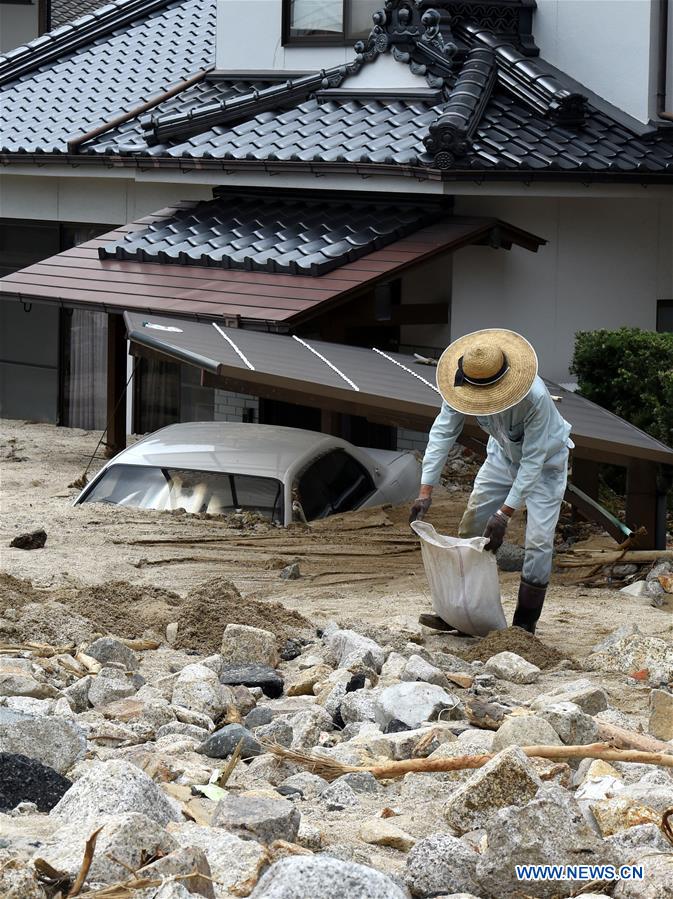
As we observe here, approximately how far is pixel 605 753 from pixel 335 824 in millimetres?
1130

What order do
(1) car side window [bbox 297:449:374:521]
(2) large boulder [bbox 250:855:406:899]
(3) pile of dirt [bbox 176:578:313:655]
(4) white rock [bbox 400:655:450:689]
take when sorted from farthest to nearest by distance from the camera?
1. (1) car side window [bbox 297:449:374:521]
2. (3) pile of dirt [bbox 176:578:313:655]
3. (4) white rock [bbox 400:655:450:689]
4. (2) large boulder [bbox 250:855:406:899]

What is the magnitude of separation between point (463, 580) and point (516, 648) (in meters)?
0.51

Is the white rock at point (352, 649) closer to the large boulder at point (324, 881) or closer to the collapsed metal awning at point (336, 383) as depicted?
the collapsed metal awning at point (336, 383)

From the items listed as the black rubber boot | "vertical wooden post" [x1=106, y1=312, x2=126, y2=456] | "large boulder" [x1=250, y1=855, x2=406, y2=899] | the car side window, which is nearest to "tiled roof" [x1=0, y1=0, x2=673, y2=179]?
"vertical wooden post" [x1=106, y1=312, x2=126, y2=456]

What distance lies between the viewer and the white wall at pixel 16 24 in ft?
79.5

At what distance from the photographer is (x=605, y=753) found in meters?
5.11

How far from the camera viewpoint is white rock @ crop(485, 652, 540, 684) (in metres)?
6.94

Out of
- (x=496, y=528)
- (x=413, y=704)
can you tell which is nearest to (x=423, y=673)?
(x=413, y=704)

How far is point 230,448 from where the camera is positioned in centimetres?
1101

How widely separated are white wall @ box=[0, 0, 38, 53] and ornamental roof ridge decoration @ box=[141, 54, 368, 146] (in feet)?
32.2

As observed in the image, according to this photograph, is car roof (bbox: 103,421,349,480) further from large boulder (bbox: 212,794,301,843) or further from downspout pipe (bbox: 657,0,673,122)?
large boulder (bbox: 212,794,301,843)

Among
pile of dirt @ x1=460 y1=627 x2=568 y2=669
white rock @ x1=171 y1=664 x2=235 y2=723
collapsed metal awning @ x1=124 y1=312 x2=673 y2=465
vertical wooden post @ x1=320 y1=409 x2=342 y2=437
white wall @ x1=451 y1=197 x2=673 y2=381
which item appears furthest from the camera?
white wall @ x1=451 y1=197 x2=673 y2=381

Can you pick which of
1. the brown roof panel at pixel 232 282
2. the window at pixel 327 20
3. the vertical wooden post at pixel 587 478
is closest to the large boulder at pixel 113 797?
the vertical wooden post at pixel 587 478

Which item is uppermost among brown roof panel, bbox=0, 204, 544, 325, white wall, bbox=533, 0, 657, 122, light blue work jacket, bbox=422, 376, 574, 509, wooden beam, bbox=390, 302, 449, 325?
white wall, bbox=533, 0, 657, 122
